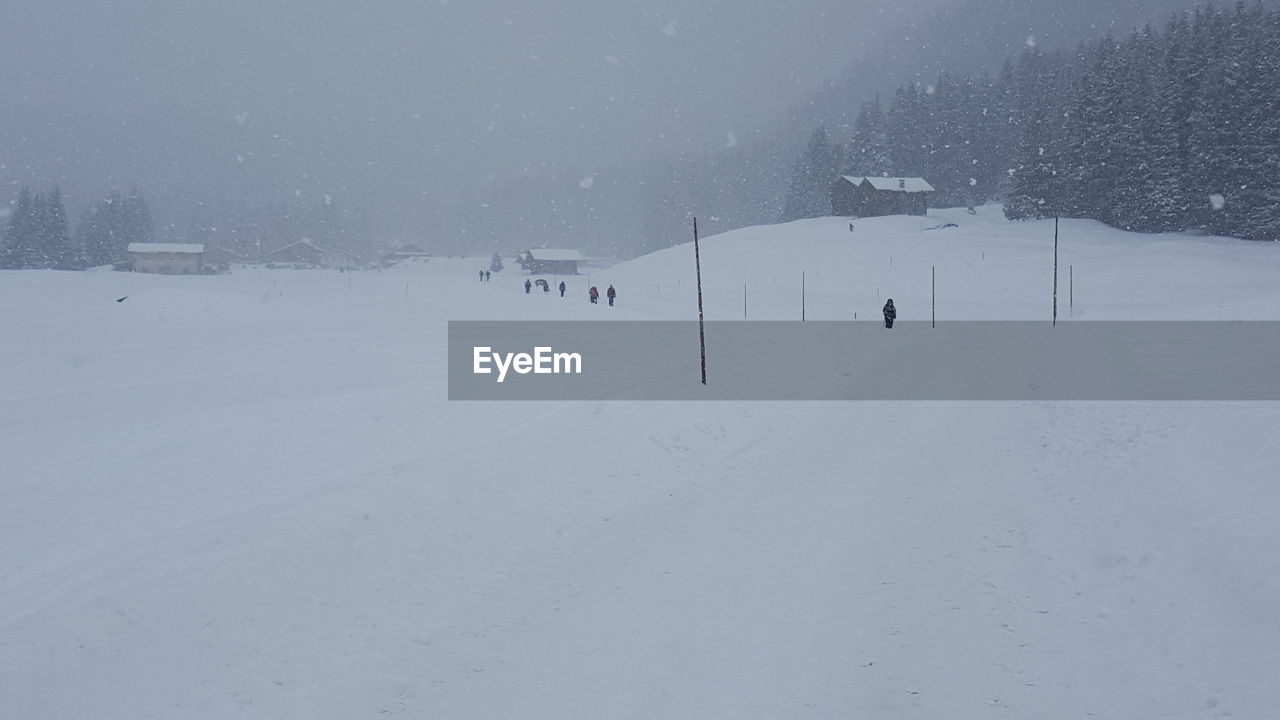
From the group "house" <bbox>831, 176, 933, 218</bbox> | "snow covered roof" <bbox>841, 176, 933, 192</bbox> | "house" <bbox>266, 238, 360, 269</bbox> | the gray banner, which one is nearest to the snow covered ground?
the gray banner

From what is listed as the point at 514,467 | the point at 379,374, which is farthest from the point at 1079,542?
the point at 379,374

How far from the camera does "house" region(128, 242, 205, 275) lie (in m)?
106

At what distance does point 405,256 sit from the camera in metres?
158

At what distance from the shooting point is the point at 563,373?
23.2 meters

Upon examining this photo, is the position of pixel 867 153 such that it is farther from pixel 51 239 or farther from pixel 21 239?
pixel 21 239

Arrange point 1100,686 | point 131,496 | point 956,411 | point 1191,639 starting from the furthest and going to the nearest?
point 956,411 < point 131,496 < point 1191,639 < point 1100,686

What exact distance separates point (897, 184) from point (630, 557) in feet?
291

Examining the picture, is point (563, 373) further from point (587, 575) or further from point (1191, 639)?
point (1191, 639)

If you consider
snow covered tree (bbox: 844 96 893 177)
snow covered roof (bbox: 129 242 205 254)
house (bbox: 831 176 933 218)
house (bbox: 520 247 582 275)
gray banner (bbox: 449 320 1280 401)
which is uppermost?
snow covered tree (bbox: 844 96 893 177)

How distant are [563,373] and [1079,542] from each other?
52.1 feet

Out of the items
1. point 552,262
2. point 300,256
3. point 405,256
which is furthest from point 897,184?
point 300,256

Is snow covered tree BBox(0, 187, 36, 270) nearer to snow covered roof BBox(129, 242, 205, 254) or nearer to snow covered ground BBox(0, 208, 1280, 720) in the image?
snow covered roof BBox(129, 242, 205, 254)

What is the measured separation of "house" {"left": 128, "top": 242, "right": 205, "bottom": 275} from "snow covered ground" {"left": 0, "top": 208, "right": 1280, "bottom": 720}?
Answer: 9982 centimetres

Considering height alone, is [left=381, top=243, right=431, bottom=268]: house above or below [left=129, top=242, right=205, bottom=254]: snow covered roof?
above
